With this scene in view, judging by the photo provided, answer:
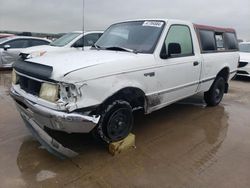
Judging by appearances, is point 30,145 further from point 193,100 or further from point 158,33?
point 193,100

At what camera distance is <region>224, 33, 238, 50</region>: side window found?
20.6 ft

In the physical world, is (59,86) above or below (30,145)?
above

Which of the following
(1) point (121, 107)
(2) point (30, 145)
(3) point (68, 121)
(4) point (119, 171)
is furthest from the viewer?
(2) point (30, 145)

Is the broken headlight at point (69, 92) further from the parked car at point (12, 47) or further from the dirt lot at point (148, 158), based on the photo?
the parked car at point (12, 47)

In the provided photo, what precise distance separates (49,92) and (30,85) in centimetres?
54

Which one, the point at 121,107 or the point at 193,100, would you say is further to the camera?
the point at 193,100

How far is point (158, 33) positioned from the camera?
167 inches

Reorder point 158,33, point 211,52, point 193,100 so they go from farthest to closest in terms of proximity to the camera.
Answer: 1. point 193,100
2. point 211,52
3. point 158,33

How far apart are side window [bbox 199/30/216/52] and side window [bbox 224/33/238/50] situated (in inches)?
29.7

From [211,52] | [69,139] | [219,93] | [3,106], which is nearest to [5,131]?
[69,139]

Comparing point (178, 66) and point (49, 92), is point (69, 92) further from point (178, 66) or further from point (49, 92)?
point (178, 66)

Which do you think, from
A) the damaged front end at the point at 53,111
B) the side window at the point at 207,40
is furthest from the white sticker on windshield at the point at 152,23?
the damaged front end at the point at 53,111

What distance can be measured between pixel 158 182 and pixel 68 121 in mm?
1264

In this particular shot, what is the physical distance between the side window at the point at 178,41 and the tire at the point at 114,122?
1.23 metres
